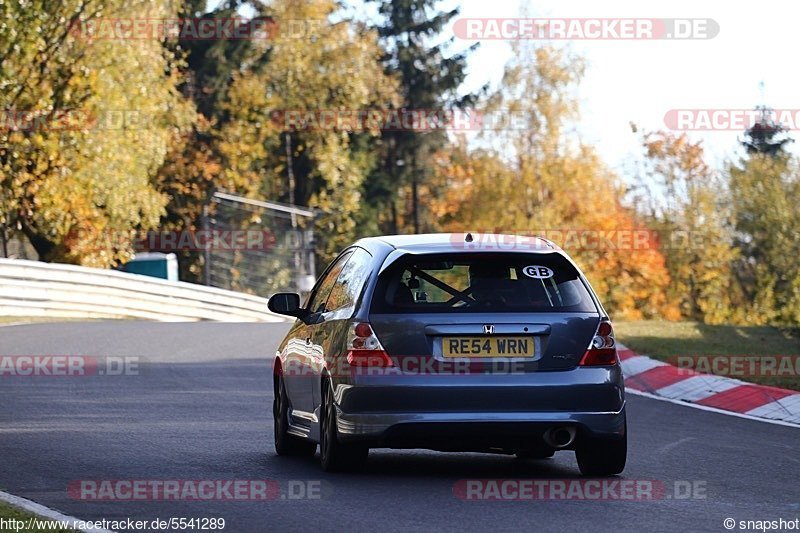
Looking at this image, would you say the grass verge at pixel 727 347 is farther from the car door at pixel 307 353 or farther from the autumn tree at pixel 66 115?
the autumn tree at pixel 66 115

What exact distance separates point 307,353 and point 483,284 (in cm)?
157

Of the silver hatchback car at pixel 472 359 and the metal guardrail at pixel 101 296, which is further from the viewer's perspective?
the metal guardrail at pixel 101 296

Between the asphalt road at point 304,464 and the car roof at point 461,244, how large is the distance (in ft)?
4.63

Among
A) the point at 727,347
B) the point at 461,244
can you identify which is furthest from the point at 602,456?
the point at 727,347

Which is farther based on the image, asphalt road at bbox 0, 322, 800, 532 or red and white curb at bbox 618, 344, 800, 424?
red and white curb at bbox 618, 344, 800, 424

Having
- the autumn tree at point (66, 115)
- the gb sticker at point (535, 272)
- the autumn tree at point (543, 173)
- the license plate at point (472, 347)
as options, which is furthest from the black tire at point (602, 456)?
the autumn tree at point (543, 173)

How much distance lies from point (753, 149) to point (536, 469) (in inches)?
3091

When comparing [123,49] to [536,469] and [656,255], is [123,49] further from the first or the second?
[656,255]

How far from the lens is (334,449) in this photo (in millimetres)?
9742

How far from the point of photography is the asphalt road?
26.9 feet

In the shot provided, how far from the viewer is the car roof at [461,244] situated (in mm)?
9812

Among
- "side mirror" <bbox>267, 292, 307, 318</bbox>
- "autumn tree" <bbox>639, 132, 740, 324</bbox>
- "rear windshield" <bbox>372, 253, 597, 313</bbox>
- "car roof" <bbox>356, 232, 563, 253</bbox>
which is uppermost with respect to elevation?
"car roof" <bbox>356, 232, 563, 253</bbox>

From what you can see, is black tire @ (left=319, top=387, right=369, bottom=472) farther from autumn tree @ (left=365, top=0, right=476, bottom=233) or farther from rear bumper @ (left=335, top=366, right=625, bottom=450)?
autumn tree @ (left=365, top=0, right=476, bottom=233)

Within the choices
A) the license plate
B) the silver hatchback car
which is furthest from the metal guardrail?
the license plate
